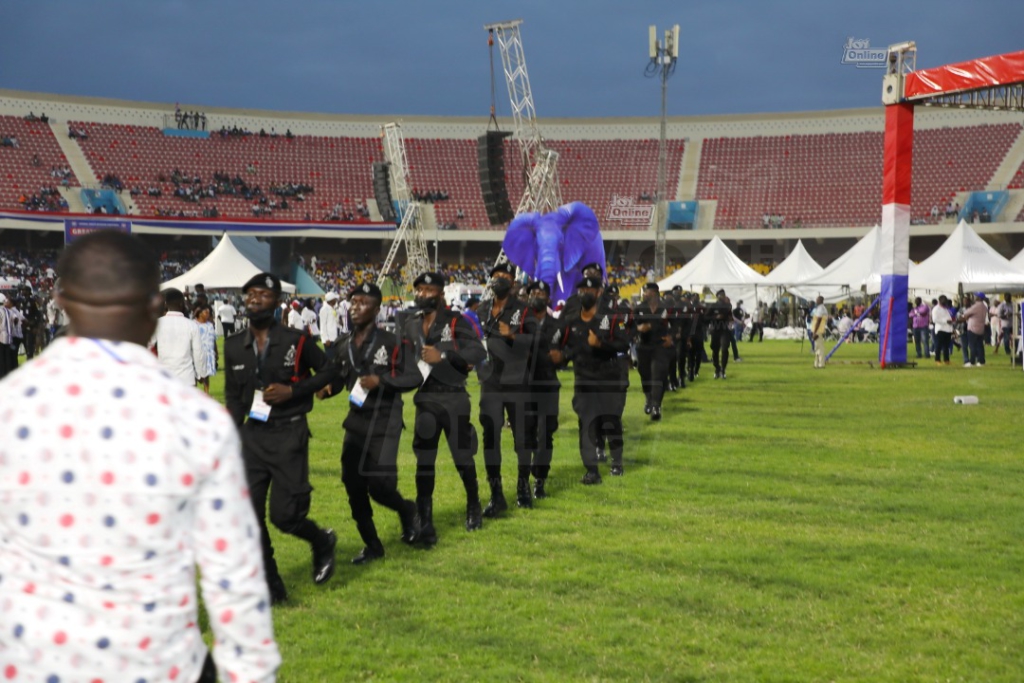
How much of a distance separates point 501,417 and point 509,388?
1.06 ft

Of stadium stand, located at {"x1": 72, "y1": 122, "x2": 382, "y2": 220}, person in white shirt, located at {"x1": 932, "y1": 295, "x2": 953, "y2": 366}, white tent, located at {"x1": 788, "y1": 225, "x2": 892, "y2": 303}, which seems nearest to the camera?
person in white shirt, located at {"x1": 932, "y1": 295, "x2": 953, "y2": 366}

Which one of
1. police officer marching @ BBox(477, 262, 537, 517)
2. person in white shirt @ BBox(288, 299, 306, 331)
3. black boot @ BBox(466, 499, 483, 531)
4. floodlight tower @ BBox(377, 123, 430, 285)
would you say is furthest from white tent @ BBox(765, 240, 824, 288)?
black boot @ BBox(466, 499, 483, 531)

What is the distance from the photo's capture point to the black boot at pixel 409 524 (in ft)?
23.3

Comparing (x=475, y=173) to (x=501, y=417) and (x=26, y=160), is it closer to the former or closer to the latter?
(x=26, y=160)

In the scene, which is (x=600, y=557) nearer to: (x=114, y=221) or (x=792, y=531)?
(x=792, y=531)

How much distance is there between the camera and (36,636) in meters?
2.02

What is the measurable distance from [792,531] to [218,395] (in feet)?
38.8

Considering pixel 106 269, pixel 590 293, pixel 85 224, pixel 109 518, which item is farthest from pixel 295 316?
pixel 85 224

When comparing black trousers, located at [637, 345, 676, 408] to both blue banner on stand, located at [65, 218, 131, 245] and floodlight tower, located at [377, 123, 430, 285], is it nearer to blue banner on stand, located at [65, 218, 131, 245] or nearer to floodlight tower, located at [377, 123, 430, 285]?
blue banner on stand, located at [65, 218, 131, 245]

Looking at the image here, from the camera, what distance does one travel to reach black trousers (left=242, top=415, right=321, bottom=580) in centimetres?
570

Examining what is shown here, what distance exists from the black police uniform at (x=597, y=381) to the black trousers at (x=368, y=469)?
3042 mm

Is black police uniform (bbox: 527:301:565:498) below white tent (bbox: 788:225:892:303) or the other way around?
below

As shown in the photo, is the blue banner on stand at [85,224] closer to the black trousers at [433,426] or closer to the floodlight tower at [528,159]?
the floodlight tower at [528,159]

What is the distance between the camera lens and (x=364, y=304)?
6559 millimetres
